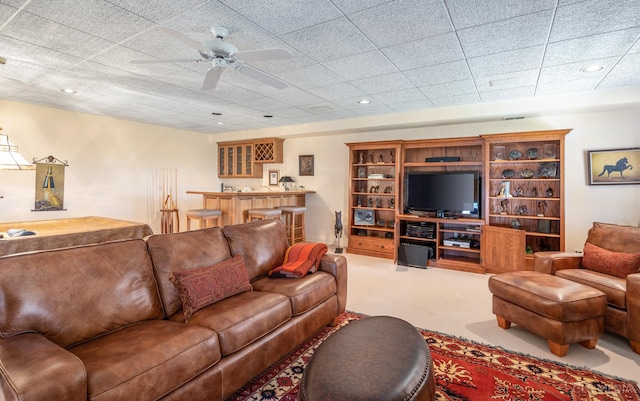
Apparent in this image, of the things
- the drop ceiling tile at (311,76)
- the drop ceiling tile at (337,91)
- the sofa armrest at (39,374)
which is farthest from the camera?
the drop ceiling tile at (337,91)

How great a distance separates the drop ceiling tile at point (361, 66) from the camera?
9.98 feet

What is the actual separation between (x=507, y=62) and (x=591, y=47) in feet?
2.05

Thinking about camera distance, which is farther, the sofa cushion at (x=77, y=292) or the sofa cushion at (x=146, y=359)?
the sofa cushion at (x=77, y=292)

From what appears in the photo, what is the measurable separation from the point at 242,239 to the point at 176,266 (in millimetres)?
671

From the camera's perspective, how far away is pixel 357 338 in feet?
5.83

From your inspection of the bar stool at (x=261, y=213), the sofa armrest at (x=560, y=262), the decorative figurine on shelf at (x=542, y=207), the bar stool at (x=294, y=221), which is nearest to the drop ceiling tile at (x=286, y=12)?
the sofa armrest at (x=560, y=262)

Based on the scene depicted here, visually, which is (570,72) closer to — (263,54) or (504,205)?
(504,205)

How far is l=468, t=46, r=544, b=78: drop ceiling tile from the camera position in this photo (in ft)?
9.51

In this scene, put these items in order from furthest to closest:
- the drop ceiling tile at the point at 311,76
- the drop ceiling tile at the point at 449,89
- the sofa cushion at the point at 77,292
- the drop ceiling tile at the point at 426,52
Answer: the drop ceiling tile at the point at 449,89
the drop ceiling tile at the point at 311,76
the drop ceiling tile at the point at 426,52
the sofa cushion at the point at 77,292

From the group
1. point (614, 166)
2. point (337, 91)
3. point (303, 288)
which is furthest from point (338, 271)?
point (614, 166)

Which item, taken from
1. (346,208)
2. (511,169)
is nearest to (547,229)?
(511,169)

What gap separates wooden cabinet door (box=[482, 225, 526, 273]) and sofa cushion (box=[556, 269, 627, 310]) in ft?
4.23

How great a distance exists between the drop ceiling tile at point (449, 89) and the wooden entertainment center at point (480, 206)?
1.03 m

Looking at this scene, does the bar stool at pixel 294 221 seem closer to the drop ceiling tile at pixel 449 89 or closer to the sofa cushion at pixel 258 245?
the sofa cushion at pixel 258 245
